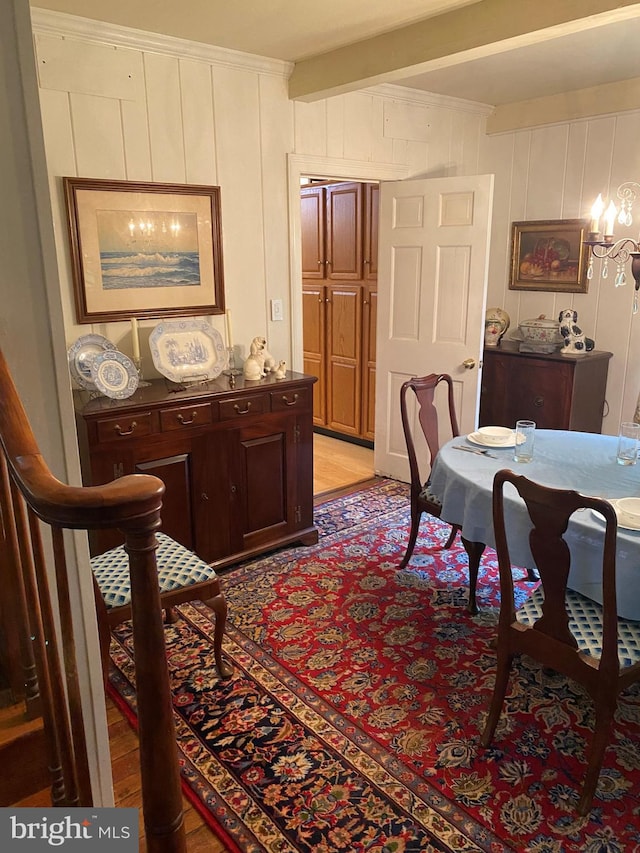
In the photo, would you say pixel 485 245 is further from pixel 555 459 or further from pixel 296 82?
pixel 555 459

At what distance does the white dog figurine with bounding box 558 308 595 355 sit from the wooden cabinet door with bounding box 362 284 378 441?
4.66 ft

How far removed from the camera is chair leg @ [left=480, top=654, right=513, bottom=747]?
2.14 meters

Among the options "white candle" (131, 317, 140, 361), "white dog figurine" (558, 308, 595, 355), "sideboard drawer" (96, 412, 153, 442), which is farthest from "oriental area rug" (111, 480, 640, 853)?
"white dog figurine" (558, 308, 595, 355)

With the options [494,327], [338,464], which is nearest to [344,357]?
[338,464]

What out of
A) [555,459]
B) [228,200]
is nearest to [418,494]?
[555,459]

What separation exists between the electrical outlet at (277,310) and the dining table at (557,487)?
1.41 m

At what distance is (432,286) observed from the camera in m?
4.21

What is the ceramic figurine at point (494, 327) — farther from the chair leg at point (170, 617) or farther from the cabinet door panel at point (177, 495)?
the chair leg at point (170, 617)

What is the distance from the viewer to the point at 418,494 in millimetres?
3252

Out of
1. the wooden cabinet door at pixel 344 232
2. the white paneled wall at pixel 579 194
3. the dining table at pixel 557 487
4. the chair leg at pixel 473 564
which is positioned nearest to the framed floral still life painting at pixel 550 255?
the white paneled wall at pixel 579 194

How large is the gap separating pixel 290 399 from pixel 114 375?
0.92 meters

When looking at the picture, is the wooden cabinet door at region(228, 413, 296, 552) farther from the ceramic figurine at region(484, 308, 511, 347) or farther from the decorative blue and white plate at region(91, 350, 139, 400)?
the ceramic figurine at region(484, 308, 511, 347)

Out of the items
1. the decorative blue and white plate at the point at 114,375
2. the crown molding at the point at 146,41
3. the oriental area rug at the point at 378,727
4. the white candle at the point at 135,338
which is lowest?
the oriental area rug at the point at 378,727

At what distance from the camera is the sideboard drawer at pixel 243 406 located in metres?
3.17
